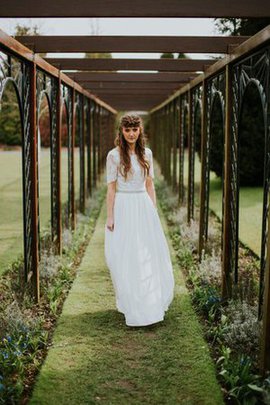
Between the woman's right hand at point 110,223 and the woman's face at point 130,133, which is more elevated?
the woman's face at point 130,133

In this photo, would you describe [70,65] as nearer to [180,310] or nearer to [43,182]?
[180,310]

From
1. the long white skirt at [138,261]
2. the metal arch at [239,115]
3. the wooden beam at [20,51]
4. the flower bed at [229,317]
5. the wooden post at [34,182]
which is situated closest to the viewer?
the flower bed at [229,317]

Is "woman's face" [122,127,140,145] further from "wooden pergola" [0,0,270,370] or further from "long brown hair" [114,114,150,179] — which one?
"wooden pergola" [0,0,270,370]

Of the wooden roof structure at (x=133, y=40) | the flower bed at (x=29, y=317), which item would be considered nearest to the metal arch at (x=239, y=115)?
the wooden roof structure at (x=133, y=40)

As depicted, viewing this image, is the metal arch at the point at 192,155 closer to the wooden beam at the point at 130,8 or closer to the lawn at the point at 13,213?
the lawn at the point at 13,213

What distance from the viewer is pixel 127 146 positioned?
4988 millimetres

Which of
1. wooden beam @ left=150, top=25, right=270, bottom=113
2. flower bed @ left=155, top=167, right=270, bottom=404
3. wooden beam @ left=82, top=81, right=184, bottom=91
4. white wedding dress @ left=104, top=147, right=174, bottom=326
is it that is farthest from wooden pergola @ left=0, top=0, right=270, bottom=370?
wooden beam @ left=82, top=81, right=184, bottom=91

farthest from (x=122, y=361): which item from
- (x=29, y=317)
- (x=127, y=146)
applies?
(x=127, y=146)

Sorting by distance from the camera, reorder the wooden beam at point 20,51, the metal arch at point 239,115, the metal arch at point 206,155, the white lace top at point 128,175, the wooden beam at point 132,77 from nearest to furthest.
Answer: the metal arch at point 239,115, the wooden beam at point 20,51, the white lace top at point 128,175, the metal arch at point 206,155, the wooden beam at point 132,77

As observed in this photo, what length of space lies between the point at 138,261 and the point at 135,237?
0.22 m

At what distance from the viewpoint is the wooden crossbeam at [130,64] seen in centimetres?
696

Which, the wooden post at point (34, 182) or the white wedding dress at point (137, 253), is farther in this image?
the wooden post at point (34, 182)

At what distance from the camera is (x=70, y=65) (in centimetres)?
713

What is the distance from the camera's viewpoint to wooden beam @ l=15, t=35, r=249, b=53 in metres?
5.38
